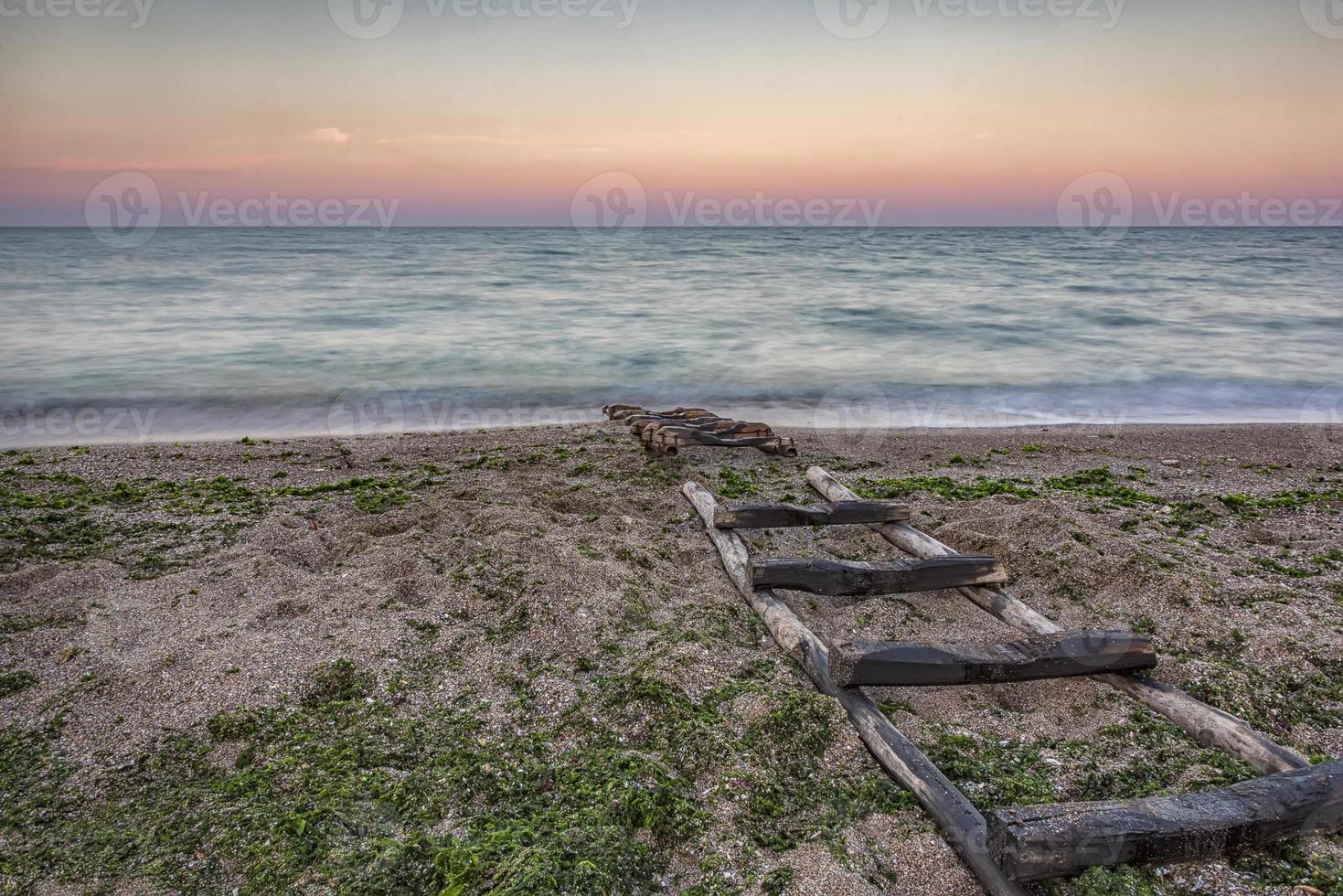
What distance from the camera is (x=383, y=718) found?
3434 millimetres

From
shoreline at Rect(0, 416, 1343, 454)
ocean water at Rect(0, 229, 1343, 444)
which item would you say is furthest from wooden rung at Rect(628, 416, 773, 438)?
ocean water at Rect(0, 229, 1343, 444)

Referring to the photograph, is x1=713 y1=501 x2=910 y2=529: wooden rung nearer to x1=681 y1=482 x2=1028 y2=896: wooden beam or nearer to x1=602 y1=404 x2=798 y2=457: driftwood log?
x1=681 y1=482 x2=1028 y2=896: wooden beam

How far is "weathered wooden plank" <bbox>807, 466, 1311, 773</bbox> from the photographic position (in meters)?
3.00

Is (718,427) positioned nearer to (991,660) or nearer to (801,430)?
(801,430)

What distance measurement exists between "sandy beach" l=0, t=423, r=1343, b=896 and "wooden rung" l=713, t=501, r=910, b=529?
0.22 m

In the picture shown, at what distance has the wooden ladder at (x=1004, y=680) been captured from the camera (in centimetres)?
245

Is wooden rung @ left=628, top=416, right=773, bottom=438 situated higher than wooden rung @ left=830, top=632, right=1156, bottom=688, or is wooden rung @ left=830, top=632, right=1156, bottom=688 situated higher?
wooden rung @ left=628, top=416, right=773, bottom=438

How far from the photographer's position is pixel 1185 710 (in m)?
3.34

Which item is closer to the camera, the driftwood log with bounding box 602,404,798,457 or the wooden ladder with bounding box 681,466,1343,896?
the wooden ladder with bounding box 681,466,1343,896

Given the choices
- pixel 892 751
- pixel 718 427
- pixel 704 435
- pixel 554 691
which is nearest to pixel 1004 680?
pixel 892 751

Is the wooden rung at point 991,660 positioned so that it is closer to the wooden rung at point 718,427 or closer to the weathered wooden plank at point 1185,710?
the weathered wooden plank at point 1185,710

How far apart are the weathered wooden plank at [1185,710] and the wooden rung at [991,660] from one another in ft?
0.33

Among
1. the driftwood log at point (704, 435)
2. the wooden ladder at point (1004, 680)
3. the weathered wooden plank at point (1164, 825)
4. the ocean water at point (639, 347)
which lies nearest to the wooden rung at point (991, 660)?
the wooden ladder at point (1004, 680)

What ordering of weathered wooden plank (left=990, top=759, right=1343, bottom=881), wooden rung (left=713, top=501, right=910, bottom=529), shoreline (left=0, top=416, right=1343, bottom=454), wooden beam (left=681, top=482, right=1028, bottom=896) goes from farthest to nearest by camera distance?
1. shoreline (left=0, top=416, right=1343, bottom=454)
2. wooden rung (left=713, top=501, right=910, bottom=529)
3. wooden beam (left=681, top=482, right=1028, bottom=896)
4. weathered wooden plank (left=990, top=759, right=1343, bottom=881)
